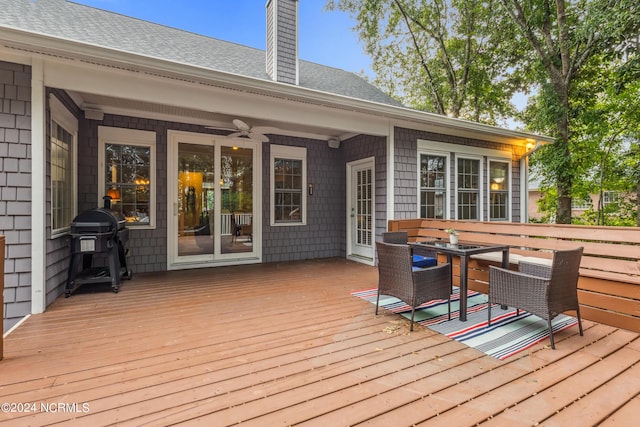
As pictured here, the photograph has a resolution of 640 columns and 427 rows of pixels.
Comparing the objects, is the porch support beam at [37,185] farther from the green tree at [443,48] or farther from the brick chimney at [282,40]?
the green tree at [443,48]

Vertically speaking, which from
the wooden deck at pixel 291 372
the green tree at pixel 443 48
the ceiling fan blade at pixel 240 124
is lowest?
the wooden deck at pixel 291 372

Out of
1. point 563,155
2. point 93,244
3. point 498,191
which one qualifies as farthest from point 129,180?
point 563,155

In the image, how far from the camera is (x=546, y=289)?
102 inches

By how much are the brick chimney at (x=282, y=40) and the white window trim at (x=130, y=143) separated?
2.68m

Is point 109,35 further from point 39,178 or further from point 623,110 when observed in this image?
point 623,110

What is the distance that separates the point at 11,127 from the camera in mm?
3059

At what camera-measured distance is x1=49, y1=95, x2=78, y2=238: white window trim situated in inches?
139

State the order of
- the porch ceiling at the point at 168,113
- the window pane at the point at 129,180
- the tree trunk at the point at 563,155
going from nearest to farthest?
the porch ceiling at the point at 168,113, the window pane at the point at 129,180, the tree trunk at the point at 563,155

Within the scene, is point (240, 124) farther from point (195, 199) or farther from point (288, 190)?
point (288, 190)

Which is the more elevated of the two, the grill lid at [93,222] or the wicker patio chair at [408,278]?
the grill lid at [93,222]

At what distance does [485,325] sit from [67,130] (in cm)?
578

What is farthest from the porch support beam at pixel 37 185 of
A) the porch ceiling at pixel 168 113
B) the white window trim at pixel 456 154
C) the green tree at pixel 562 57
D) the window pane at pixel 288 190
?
the green tree at pixel 562 57

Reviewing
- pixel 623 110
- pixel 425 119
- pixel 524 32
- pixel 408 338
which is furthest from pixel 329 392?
pixel 524 32

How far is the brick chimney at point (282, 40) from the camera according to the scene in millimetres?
6004
